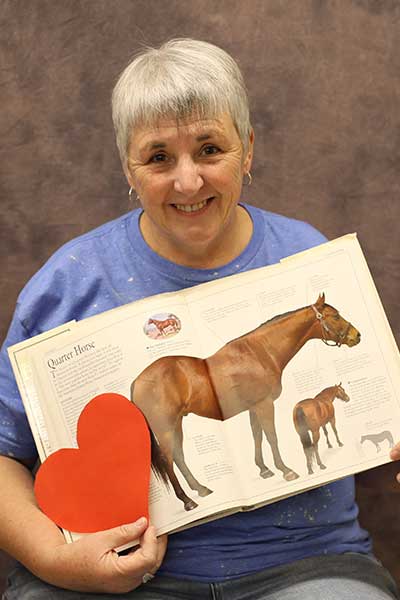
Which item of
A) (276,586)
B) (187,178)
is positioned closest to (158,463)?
(276,586)

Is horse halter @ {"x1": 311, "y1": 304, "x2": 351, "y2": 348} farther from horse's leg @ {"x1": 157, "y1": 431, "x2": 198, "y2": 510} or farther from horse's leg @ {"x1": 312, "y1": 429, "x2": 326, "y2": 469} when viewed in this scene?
horse's leg @ {"x1": 157, "y1": 431, "x2": 198, "y2": 510}

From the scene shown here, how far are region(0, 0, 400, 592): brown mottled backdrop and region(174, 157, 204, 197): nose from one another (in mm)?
429

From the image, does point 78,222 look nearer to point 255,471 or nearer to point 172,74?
point 172,74

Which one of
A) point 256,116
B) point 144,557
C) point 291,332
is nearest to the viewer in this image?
point 144,557

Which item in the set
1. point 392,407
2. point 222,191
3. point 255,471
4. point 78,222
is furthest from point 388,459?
point 78,222

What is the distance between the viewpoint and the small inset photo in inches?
44.7

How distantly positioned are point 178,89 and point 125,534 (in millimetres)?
553

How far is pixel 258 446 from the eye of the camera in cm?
112

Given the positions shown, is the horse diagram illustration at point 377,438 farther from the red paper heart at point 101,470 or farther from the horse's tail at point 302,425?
the red paper heart at point 101,470

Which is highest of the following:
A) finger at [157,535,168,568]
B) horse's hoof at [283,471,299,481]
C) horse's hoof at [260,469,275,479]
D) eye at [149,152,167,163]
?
eye at [149,152,167,163]

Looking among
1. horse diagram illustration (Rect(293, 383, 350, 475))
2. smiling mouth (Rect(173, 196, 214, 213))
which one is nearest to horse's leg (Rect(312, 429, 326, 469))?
horse diagram illustration (Rect(293, 383, 350, 475))

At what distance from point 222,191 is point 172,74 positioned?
16cm

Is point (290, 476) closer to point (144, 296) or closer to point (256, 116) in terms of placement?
point (144, 296)

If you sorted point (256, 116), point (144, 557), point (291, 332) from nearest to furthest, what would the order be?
point (144, 557)
point (291, 332)
point (256, 116)
